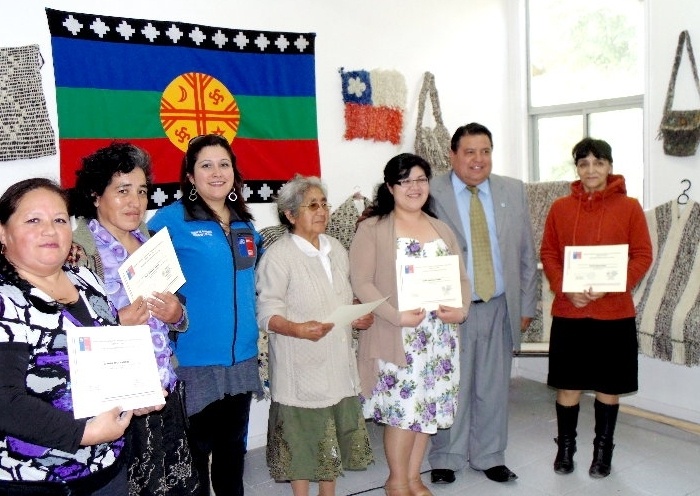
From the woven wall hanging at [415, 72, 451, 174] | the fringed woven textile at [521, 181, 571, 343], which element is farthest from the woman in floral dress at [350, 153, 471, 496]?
the fringed woven textile at [521, 181, 571, 343]

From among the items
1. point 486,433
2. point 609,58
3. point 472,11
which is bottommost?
point 486,433

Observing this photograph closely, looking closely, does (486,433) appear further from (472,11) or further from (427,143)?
(472,11)

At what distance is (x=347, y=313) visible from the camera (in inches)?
88.9

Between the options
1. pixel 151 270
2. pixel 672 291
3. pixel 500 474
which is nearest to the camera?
pixel 151 270

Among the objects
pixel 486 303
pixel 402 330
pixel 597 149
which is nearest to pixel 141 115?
pixel 402 330

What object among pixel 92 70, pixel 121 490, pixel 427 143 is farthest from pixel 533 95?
pixel 121 490

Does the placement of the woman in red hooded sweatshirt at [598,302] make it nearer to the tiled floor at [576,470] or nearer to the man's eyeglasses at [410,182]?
the tiled floor at [576,470]

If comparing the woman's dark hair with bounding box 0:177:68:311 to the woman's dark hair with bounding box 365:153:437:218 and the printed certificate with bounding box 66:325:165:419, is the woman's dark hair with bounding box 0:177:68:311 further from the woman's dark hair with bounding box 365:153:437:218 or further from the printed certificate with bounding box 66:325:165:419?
the woman's dark hair with bounding box 365:153:437:218

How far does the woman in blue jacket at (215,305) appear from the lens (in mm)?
2158

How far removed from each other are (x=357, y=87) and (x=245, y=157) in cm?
86

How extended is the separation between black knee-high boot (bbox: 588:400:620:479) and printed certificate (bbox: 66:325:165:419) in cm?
224

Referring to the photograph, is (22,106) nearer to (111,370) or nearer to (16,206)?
(16,206)

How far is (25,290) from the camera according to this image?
1.39 metres

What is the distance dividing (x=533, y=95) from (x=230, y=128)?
8.06 feet
